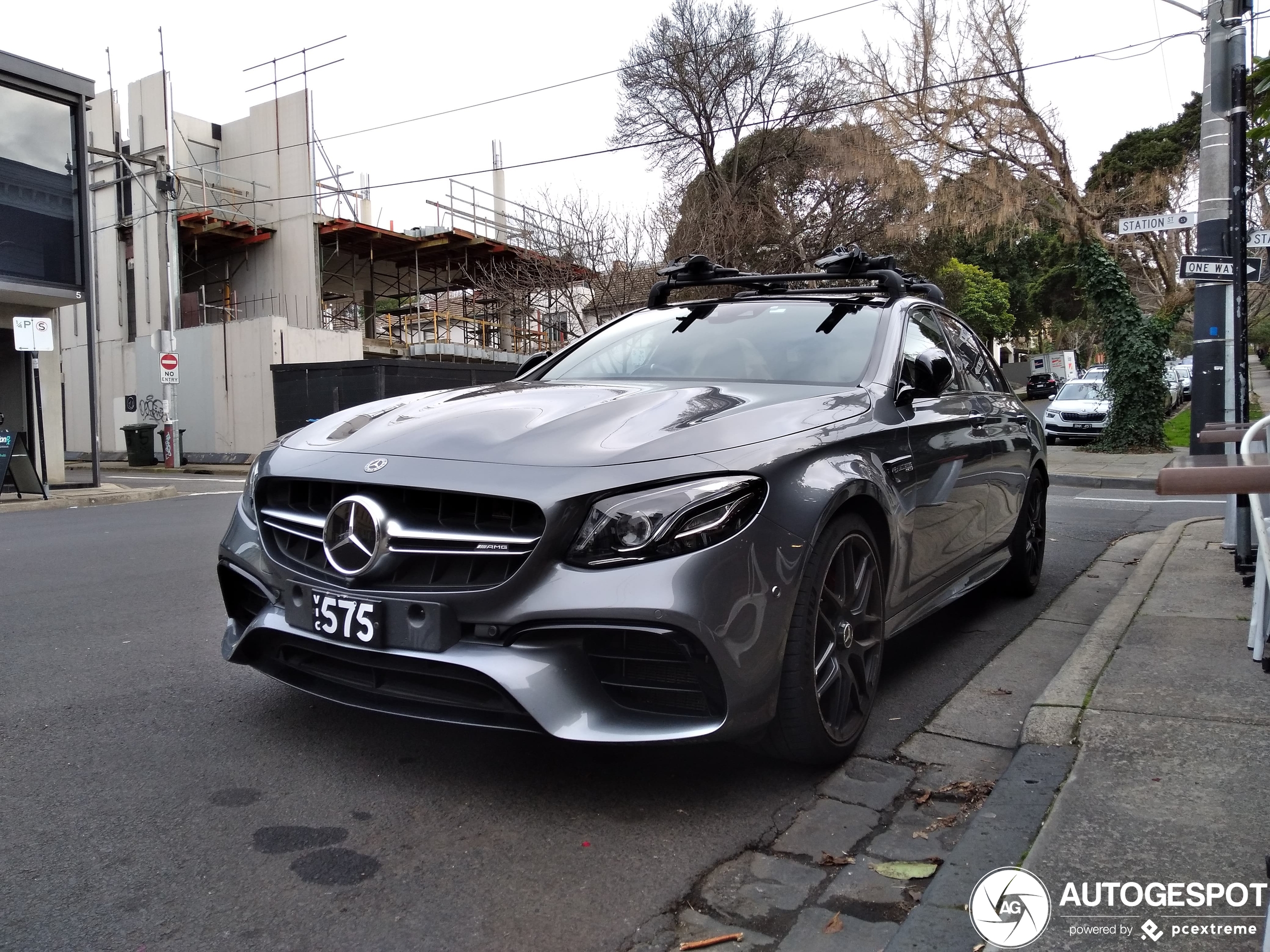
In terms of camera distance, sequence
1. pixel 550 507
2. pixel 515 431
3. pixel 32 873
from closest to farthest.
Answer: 1. pixel 32 873
2. pixel 550 507
3. pixel 515 431

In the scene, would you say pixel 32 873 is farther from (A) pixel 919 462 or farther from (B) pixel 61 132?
(B) pixel 61 132

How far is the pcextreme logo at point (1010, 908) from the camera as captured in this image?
211 cm

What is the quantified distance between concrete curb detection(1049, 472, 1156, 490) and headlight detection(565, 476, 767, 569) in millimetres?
12510

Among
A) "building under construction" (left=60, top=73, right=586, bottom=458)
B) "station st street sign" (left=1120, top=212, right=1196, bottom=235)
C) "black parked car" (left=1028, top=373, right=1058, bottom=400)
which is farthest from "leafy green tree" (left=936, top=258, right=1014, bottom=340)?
"station st street sign" (left=1120, top=212, right=1196, bottom=235)

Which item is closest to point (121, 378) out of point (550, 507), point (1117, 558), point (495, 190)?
point (495, 190)

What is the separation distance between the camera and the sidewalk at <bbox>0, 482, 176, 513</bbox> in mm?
13516

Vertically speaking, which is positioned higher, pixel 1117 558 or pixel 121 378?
pixel 121 378

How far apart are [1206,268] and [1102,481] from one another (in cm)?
769

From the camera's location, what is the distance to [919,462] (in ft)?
12.4

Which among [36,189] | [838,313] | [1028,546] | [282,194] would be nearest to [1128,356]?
[1028,546]

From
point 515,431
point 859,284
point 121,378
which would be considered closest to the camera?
point 515,431

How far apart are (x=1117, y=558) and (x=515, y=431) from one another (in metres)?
5.83

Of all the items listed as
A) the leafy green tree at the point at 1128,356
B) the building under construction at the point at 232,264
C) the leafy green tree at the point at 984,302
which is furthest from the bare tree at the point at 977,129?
the leafy green tree at the point at 984,302

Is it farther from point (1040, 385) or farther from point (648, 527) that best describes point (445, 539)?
point (1040, 385)
